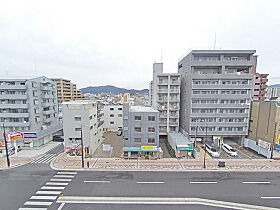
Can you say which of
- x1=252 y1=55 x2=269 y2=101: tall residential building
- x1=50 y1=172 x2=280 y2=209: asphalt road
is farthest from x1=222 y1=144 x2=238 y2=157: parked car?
x1=252 y1=55 x2=269 y2=101: tall residential building

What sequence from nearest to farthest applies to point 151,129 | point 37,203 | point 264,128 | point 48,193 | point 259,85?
point 37,203 → point 48,193 → point 151,129 → point 264,128 → point 259,85

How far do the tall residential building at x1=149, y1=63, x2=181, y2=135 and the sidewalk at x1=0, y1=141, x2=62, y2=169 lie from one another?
34.0 m

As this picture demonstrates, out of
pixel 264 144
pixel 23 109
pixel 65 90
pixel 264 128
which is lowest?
pixel 264 144

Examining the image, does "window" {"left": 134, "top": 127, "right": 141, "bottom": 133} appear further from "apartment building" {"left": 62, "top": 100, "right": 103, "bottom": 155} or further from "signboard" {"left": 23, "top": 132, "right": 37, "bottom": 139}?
"signboard" {"left": 23, "top": 132, "right": 37, "bottom": 139}

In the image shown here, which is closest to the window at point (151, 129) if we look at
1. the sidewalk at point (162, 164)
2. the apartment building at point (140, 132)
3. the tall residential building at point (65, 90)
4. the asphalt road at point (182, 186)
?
the apartment building at point (140, 132)

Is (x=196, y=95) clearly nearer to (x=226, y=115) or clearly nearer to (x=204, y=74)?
(x=204, y=74)

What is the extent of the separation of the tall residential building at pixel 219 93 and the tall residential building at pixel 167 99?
13.5 feet

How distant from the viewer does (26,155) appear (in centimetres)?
3509

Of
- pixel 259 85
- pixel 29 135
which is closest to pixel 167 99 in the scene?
pixel 29 135

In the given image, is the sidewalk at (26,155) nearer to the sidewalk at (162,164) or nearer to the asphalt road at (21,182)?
the asphalt road at (21,182)

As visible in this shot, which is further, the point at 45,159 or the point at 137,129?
the point at 137,129

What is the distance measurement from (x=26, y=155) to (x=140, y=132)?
29615mm

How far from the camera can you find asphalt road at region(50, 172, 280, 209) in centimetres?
2006

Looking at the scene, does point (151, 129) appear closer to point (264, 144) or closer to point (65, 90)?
point (264, 144)
